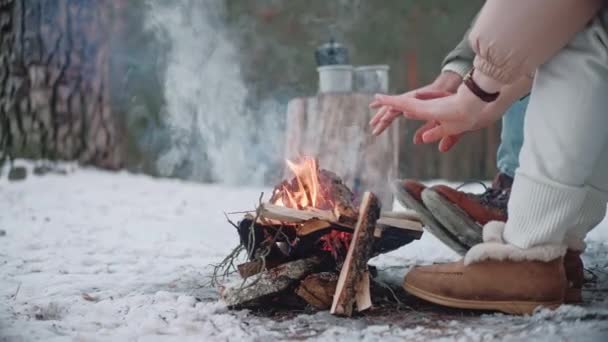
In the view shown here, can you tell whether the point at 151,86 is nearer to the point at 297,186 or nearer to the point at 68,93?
the point at 68,93

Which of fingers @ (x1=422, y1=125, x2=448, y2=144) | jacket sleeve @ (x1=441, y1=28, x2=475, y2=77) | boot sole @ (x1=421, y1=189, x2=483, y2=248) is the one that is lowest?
boot sole @ (x1=421, y1=189, x2=483, y2=248)

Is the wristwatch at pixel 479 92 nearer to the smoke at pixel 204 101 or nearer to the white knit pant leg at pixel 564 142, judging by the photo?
the white knit pant leg at pixel 564 142

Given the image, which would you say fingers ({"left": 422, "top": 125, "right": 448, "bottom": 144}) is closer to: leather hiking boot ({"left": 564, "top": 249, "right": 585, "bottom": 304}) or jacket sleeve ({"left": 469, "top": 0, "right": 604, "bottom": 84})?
jacket sleeve ({"left": 469, "top": 0, "right": 604, "bottom": 84})

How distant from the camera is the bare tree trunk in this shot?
4648mm

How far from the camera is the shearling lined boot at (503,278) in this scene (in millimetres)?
1559

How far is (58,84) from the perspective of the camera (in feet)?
15.6

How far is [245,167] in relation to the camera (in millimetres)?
5207

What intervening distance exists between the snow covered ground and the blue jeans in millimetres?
398

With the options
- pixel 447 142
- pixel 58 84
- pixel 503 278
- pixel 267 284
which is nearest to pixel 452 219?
pixel 447 142

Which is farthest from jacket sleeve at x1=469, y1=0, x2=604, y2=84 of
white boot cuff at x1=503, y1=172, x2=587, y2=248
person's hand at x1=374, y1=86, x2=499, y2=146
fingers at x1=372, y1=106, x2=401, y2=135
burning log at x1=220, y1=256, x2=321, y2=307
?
burning log at x1=220, y1=256, x2=321, y2=307

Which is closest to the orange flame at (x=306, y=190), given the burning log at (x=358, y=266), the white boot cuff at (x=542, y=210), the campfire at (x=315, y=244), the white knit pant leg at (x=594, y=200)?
the campfire at (x=315, y=244)

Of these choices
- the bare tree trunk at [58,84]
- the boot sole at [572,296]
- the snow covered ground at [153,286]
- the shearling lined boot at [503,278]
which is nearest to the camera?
the snow covered ground at [153,286]

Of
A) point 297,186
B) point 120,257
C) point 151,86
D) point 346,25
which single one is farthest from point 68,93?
point 297,186

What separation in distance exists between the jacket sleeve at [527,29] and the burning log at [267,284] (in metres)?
0.72
